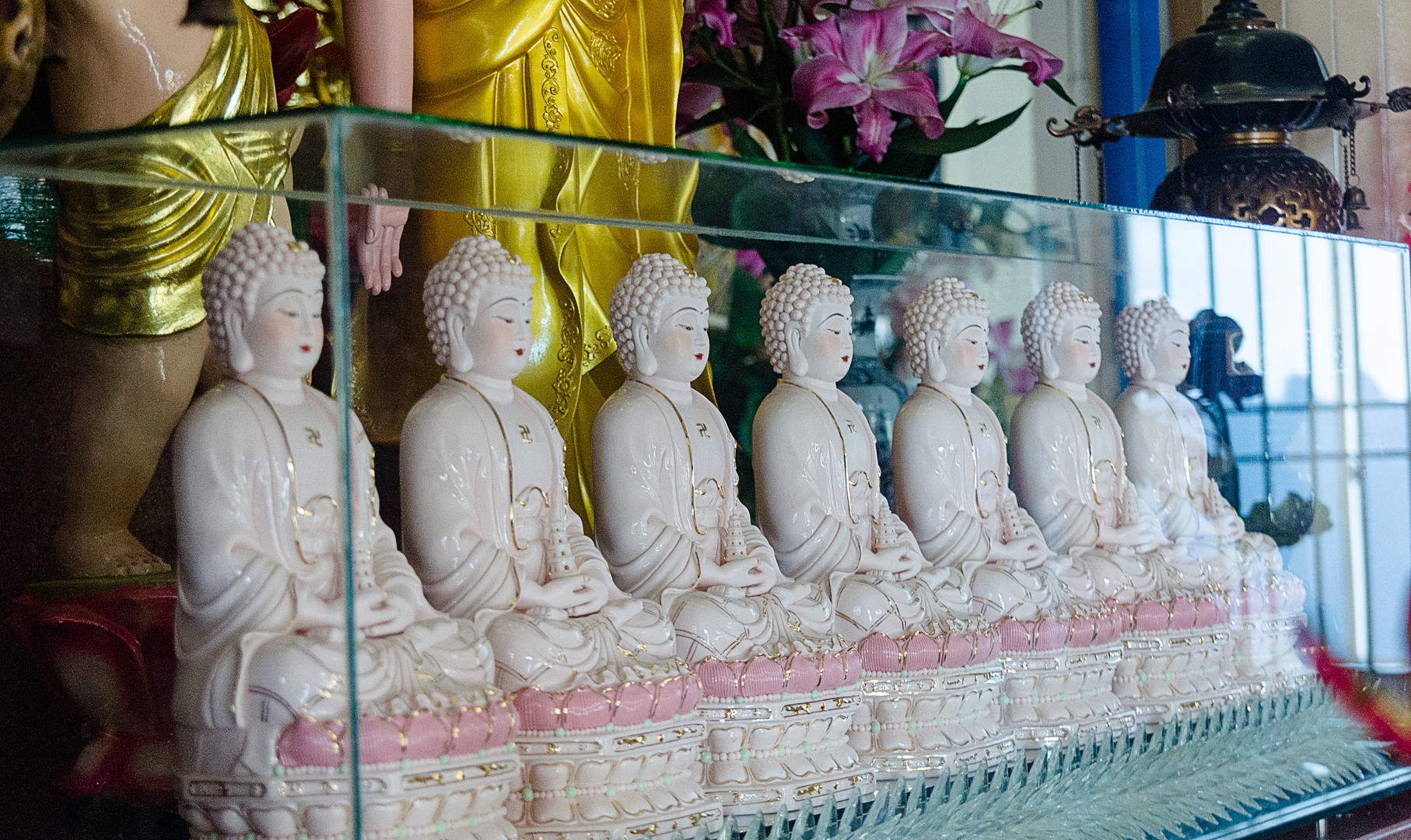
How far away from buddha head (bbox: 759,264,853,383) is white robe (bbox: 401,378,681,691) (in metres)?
0.51

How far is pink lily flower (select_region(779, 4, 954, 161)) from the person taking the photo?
2736 millimetres

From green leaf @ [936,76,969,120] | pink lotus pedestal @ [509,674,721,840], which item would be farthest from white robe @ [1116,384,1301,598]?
pink lotus pedestal @ [509,674,721,840]

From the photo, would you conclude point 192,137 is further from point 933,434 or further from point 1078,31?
point 1078,31

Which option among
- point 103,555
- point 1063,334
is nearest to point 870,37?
point 1063,334

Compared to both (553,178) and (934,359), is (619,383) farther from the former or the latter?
(553,178)

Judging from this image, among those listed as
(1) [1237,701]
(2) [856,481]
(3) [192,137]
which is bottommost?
(1) [1237,701]

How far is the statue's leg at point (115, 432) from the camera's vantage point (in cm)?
165

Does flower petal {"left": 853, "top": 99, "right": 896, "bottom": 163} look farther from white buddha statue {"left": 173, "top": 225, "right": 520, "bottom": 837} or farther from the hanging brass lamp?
white buddha statue {"left": 173, "top": 225, "right": 520, "bottom": 837}

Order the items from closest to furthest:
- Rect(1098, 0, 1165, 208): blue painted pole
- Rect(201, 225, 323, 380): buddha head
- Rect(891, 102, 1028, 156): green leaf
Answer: Rect(201, 225, 323, 380): buddha head, Rect(891, 102, 1028, 156): green leaf, Rect(1098, 0, 1165, 208): blue painted pole

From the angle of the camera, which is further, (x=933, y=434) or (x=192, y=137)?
(x=933, y=434)

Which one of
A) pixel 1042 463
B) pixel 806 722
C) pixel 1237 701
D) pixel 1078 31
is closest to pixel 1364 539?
pixel 1237 701

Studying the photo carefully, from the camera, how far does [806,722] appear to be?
1.91 m

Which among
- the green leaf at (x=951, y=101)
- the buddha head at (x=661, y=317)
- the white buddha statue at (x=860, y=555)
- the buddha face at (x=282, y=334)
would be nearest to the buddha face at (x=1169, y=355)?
the white buddha statue at (x=860, y=555)

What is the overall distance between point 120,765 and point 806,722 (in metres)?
0.78
